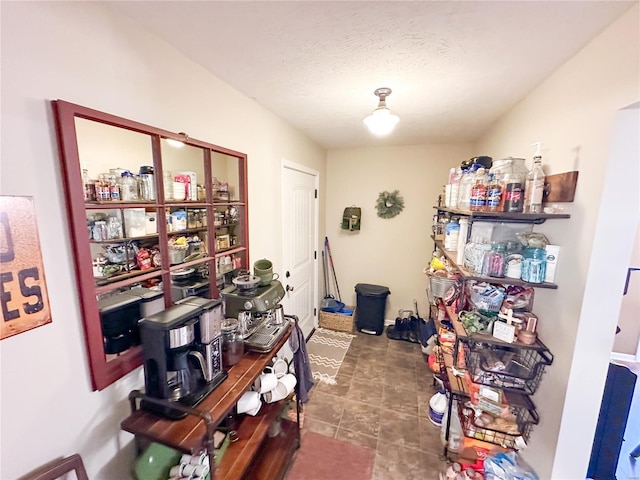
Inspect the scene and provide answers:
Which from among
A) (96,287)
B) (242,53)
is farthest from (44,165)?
(242,53)

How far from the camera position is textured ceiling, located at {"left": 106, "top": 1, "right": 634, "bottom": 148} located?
0.94 meters

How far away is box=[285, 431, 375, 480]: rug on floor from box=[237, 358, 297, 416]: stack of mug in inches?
20.5

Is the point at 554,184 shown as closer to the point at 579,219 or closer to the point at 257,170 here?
the point at 579,219

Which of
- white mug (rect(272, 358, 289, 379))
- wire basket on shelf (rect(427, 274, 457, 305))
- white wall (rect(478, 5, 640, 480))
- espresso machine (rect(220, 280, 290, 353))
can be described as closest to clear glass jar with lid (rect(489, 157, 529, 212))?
white wall (rect(478, 5, 640, 480))

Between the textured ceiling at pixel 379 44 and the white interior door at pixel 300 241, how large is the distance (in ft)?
2.99

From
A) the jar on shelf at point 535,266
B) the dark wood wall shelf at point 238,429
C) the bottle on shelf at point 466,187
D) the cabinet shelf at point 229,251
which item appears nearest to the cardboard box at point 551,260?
the jar on shelf at point 535,266

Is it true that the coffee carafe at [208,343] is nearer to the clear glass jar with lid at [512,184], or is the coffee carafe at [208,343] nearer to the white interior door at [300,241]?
the white interior door at [300,241]

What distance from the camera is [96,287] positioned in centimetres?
95

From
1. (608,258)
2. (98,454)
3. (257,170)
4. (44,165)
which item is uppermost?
(257,170)

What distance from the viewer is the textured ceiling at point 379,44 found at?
94 centimetres

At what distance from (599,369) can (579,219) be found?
63 centimetres

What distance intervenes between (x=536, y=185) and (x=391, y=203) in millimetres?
Result: 2073

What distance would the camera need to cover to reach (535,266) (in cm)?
127

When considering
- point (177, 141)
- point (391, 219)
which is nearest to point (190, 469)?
point (177, 141)
